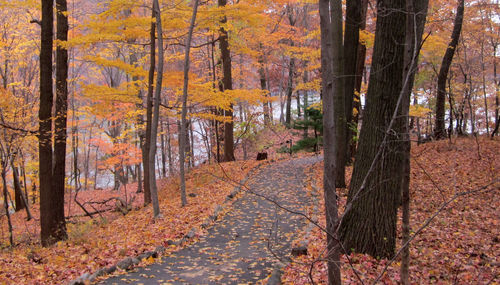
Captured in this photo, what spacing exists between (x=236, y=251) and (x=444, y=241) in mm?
3904

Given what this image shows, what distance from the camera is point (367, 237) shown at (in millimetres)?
4996

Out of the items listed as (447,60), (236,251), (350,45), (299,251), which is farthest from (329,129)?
(447,60)

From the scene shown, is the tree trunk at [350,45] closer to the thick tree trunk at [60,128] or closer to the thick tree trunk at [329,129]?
the thick tree trunk at [329,129]

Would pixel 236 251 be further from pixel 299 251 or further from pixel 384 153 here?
pixel 384 153

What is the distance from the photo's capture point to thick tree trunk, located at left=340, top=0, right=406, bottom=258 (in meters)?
4.88

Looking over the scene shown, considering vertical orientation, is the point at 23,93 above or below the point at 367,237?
above

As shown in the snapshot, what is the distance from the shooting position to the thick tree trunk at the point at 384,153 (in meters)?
4.88

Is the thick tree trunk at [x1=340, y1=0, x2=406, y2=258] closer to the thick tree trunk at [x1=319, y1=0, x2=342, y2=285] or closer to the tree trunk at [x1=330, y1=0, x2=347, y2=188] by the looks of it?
the thick tree trunk at [x1=319, y1=0, x2=342, y2=285]

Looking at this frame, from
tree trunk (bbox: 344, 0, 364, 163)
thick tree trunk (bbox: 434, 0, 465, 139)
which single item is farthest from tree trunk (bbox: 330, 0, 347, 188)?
thick tree trunk (bbox: 434, 0, 465, 139)

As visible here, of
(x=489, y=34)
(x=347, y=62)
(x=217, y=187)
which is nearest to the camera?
(x=347, y=62)

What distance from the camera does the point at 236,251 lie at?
622cm

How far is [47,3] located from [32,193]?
51.7 ft

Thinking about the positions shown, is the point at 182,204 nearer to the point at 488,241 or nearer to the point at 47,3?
the point at 47,3

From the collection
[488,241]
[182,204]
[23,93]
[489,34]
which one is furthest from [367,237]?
[23,93]
